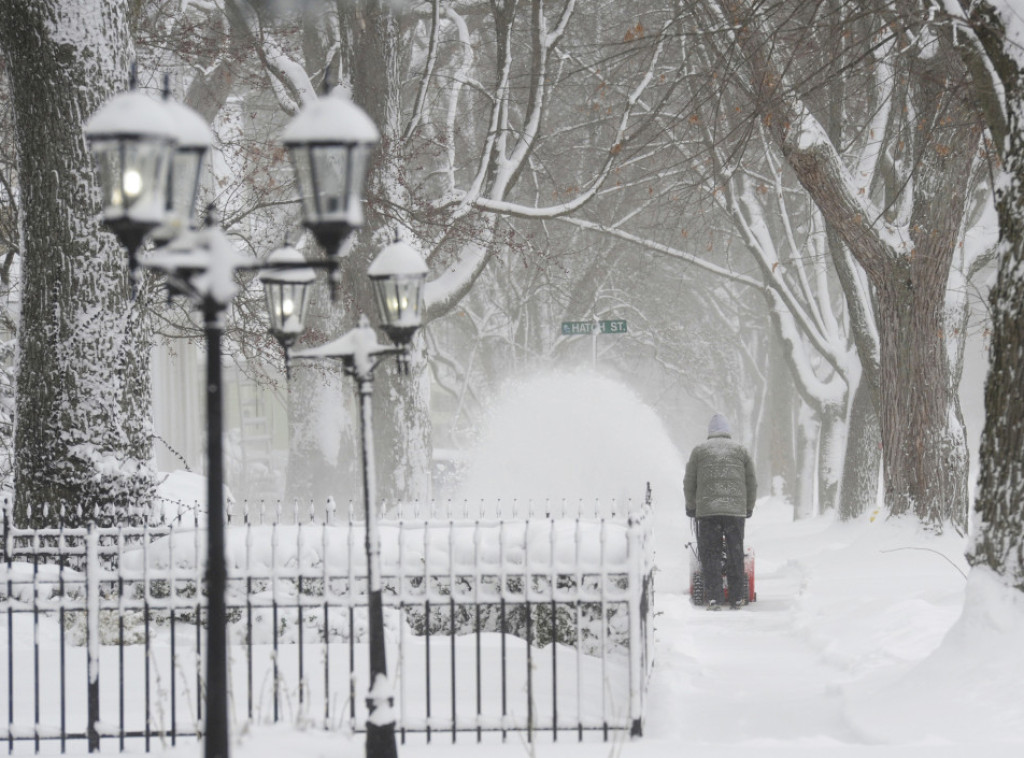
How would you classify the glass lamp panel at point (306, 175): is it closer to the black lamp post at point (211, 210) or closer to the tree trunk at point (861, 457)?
the black lamp post at point (211, 210)

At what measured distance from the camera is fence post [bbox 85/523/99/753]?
269 inches

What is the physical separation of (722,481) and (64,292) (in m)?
5.85

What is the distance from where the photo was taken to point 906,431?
13914 mm

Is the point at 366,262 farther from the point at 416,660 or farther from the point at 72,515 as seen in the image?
the point at 416,660

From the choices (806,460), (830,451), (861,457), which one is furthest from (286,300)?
(806,460)

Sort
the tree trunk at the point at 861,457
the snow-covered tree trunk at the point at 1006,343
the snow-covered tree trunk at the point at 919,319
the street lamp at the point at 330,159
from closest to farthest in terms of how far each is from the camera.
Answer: the street lamp at the point at 330,159
the snow-covered tree trunk at the point at 1006,343
the snow-covered tree trunk at the point at 919,319
the tree trunk at the point at 861,457

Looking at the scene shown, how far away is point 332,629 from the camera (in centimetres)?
870

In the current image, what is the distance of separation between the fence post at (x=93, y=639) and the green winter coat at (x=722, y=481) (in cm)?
620

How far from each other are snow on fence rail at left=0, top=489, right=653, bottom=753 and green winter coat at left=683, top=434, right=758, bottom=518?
2.92m

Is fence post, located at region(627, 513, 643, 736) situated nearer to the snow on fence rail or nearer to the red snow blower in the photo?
the snow on fence rail

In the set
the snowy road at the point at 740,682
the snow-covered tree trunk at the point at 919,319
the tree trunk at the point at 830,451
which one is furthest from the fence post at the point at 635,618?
the tree trunk at the point at 830,451

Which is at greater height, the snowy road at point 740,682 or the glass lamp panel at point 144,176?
the glass lamp panel at point 144,176

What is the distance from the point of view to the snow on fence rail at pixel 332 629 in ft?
22.5

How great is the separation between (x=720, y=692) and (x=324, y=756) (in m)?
2.99
